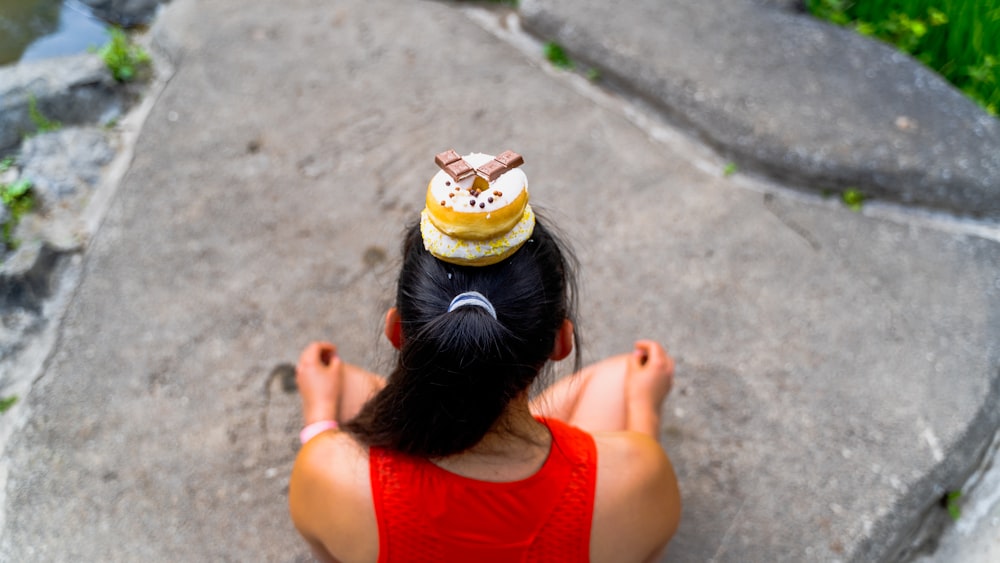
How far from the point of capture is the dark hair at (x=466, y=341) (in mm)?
959

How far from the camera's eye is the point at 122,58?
104 inches

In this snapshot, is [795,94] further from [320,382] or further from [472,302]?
[472,302]

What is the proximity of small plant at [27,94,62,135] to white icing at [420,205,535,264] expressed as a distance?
2004 millimetres

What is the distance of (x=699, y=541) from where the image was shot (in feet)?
5.45

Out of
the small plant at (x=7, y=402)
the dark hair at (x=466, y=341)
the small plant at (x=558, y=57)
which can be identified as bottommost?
the small plant at (x=7, y=402)

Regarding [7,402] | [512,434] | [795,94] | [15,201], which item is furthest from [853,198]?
[15,201]

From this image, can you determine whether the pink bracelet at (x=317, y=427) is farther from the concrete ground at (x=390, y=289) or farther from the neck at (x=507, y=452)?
the neck at (x=507, y=452)

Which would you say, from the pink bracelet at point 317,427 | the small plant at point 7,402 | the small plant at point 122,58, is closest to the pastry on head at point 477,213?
the pink bracelet at point 317,427

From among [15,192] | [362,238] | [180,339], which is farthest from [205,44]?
[180,339]

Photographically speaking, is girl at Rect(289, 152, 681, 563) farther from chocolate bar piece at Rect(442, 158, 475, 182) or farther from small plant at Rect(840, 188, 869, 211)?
small plant at Rect(840, 188, 869, 211)

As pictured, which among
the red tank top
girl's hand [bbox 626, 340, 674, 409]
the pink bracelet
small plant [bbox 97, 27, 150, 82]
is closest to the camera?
the red tank top

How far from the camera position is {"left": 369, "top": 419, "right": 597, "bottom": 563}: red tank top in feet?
3.68

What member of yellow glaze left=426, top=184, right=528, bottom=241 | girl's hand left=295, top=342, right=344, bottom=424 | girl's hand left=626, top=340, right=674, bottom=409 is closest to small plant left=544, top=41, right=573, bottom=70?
girl's hand left=626, top=340, right=674, bottom=409

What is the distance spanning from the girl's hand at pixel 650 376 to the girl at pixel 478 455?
0.34 metres
